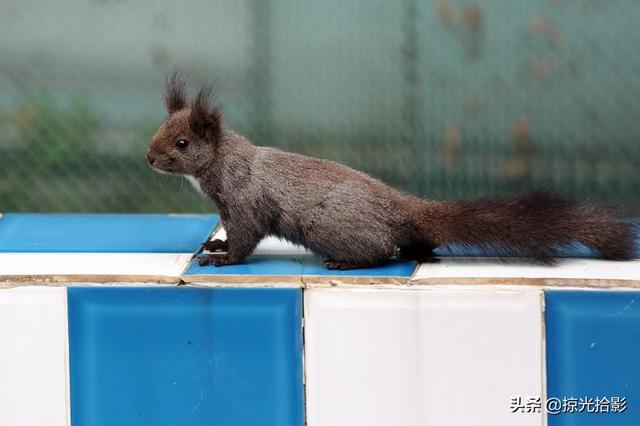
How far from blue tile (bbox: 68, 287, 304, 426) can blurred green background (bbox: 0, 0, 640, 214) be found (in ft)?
3.38

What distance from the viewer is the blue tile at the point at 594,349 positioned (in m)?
2.65

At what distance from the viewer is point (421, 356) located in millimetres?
2707

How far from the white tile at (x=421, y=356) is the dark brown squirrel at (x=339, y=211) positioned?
0.20 metres

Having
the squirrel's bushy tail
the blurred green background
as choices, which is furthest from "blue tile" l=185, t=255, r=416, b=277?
the blurred green background

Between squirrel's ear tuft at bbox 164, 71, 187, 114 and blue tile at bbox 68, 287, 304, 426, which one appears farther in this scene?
squirrel's ear tuft at bbox 164, 71, 187, 114

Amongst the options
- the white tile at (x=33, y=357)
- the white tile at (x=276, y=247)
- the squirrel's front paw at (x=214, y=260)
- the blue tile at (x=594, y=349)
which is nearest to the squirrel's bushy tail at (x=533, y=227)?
the blue tile at (x=594, y=349)

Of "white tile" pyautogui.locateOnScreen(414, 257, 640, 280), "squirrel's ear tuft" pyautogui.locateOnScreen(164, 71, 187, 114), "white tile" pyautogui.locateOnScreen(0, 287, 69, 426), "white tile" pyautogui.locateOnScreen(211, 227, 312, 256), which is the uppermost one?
"squirrel's ear tuft" pyautogui.locateOnScreen(164, 71, 187, 114)

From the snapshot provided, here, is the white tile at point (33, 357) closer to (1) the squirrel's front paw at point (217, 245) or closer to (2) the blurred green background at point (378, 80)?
(1) the squirrel's front paw at point (217, 245)

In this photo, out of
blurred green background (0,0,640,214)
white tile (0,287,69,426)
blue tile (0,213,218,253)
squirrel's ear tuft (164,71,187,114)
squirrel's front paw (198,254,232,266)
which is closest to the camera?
white tile (0,287,69,426)

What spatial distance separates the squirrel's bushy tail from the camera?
9.43ft

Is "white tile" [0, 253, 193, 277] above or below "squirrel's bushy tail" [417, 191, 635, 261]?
below

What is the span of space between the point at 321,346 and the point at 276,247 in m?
0.53

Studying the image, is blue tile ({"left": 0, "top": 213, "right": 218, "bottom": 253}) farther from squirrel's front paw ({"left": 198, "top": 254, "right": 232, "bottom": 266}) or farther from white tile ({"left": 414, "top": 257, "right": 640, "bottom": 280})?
white tile ({"left": 414, "top": 257, "right": 640, "bottom": 280})

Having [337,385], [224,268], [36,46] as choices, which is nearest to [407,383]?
[337,385]
